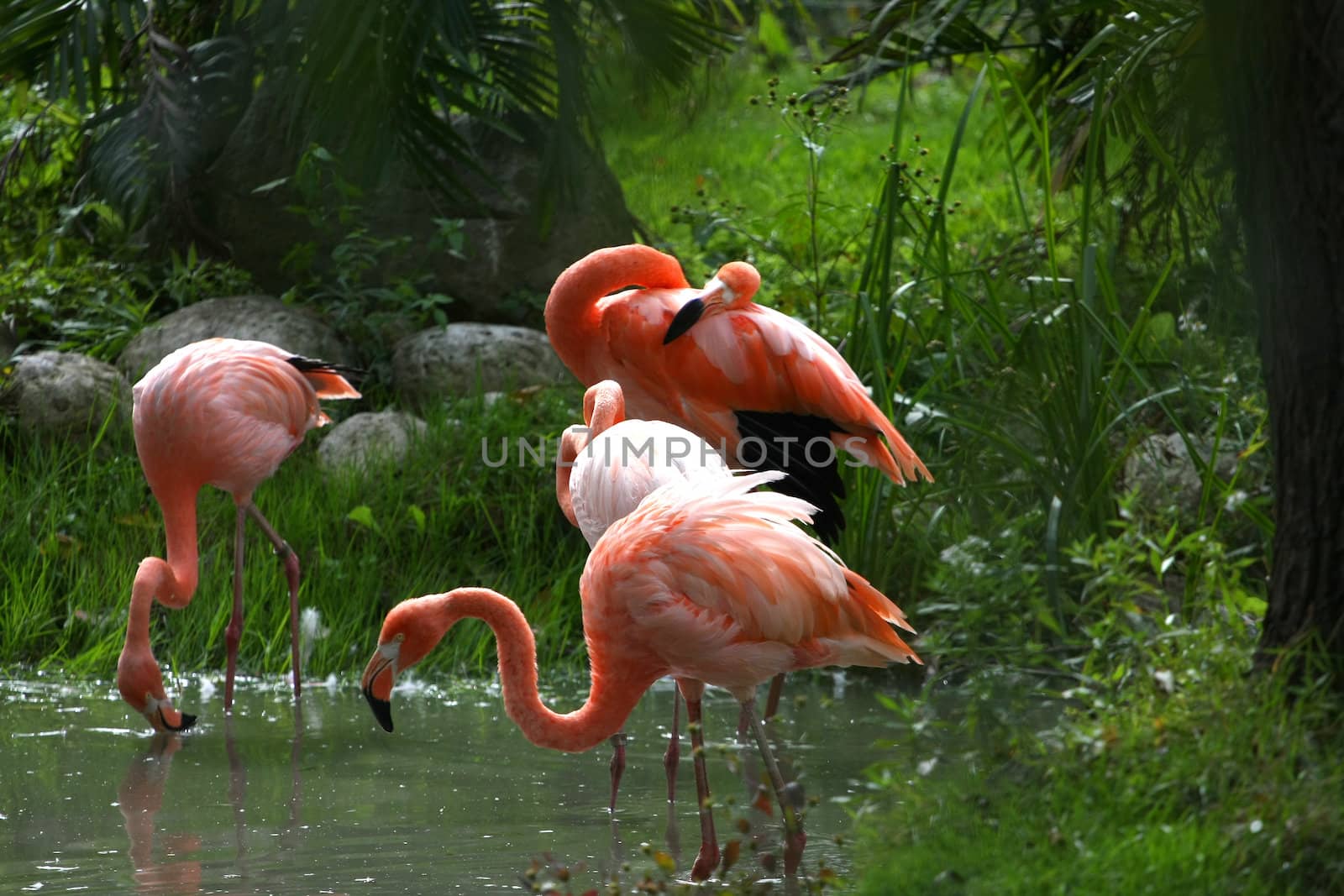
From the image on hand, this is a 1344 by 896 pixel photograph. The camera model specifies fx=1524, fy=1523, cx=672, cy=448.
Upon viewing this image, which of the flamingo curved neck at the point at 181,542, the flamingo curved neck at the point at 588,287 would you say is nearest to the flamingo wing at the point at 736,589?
the flamingo curved neck at the point at 588,287

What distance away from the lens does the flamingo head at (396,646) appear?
3.48 m

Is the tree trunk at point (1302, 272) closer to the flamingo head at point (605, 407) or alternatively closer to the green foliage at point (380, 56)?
the green foliage at point (380, 56)

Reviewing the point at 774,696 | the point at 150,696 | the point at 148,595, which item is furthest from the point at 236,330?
the point at 774,696

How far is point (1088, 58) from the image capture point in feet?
18.6

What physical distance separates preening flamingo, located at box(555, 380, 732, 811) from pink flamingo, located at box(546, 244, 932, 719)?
1.94 ft

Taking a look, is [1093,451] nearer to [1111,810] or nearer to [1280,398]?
[1280,398]

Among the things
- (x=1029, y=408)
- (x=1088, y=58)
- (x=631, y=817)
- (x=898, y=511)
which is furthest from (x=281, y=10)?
(x=1088, y=58)

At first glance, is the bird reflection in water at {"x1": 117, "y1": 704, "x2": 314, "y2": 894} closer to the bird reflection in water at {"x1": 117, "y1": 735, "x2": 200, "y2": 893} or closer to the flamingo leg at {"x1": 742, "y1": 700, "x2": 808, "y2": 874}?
the bird reflection in water at {"x1": 117, "y1": 735, "x2": 200, "y2": 893}

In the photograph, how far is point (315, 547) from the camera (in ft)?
18.9

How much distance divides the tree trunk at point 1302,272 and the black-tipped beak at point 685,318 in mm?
2213

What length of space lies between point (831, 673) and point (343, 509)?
1993 millimetres

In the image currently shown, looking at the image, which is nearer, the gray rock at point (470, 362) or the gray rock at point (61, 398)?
the gray rock at point (61, 398)

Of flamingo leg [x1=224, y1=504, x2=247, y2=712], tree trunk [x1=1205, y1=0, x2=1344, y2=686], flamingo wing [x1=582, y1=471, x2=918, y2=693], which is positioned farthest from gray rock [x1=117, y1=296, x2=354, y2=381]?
tree trunk [x1=1205, y1=0, x2=1344, y2=686]

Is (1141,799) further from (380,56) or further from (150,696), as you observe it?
(150,696)
